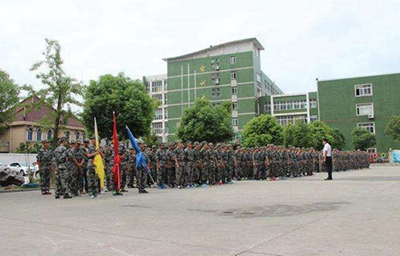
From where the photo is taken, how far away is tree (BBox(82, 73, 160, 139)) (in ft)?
98.1

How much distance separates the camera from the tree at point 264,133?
4459 centimetres

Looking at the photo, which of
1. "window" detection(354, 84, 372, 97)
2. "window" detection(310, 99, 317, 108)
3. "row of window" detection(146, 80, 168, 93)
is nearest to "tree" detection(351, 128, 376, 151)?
"window" detection(354, 84, 372, 97)

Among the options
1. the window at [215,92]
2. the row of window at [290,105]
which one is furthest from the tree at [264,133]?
the window at [215,92]

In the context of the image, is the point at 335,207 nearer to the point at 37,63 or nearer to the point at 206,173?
the point at 206,173

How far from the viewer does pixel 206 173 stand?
1547 cm

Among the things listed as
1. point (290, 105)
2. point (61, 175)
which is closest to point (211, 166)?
point (61, 175)

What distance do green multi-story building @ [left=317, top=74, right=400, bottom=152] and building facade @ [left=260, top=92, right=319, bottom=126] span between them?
1627 millimetres

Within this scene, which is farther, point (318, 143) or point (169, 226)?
point (318, 143)

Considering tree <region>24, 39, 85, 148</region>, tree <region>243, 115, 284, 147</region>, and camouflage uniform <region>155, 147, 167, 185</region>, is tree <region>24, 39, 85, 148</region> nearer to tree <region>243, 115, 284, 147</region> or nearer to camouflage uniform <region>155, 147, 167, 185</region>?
camouflage uniform <region>155, 147, 167, 185</region>

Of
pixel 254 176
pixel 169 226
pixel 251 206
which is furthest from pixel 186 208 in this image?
pixel 254 176

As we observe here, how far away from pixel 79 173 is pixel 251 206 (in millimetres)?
6294

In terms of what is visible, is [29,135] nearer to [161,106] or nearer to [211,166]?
[161,106]

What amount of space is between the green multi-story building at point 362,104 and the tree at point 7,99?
1868 inches

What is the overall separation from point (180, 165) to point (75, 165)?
160 inches
